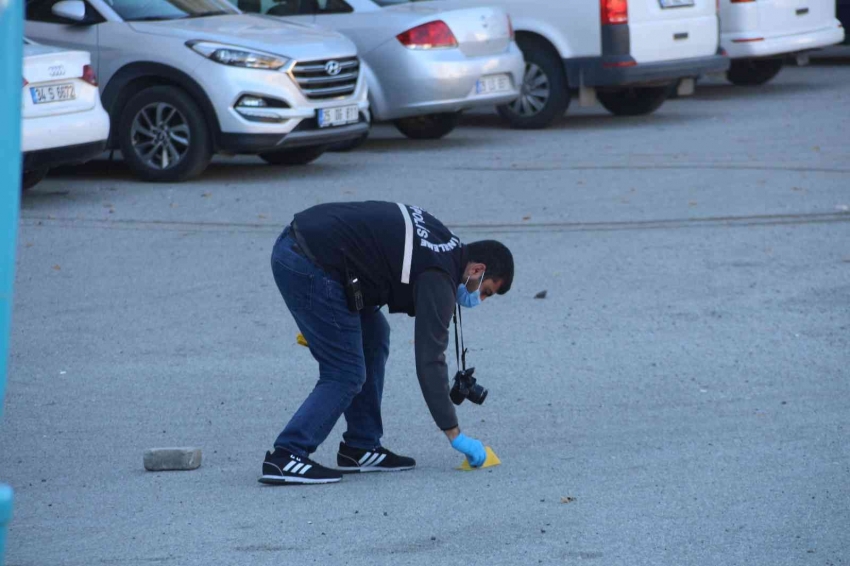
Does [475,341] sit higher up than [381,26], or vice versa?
[381,26]

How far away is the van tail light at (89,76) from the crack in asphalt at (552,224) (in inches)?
48.9

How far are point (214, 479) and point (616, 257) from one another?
424 cm

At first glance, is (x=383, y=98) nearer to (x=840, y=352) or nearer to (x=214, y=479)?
(x=840, y=352)

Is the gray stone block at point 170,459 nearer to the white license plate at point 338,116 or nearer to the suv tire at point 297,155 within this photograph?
the white license plate at point 338,116

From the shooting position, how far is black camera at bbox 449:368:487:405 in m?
5.24

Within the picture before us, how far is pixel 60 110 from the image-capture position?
34.7 ft

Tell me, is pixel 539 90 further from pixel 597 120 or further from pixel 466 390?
pixel 466 390

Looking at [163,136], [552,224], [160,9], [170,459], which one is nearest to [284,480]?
[170,459]

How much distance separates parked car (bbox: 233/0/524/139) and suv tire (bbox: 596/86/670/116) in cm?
298

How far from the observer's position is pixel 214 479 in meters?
5.41

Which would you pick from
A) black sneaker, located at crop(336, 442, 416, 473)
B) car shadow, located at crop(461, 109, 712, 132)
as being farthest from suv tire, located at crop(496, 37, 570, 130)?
black sneaker, located at crop(336, 442, 416, 473)

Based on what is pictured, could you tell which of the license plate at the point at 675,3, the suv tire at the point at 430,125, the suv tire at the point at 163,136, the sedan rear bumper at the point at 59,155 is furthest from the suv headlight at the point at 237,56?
the license plate at the point at 675,3

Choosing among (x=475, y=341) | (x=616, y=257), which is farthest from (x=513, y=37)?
(x=475, y=341)

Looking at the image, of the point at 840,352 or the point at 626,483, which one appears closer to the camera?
the point at 626,483
